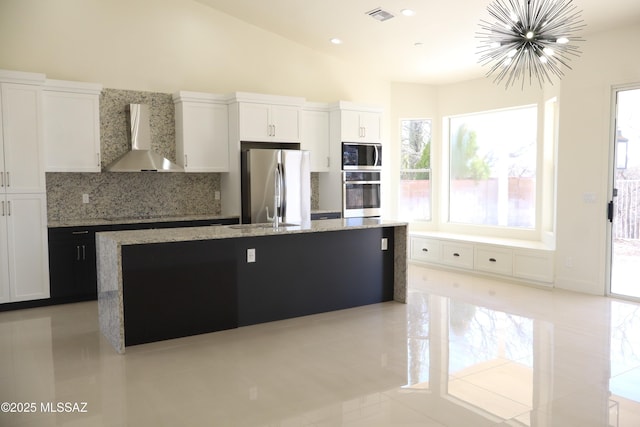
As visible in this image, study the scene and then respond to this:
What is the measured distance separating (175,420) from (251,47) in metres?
5.81

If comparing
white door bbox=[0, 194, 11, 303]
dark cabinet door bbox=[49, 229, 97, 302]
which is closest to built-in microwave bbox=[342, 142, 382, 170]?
dark cabinet door bbox=[49, 229, 97, 302]

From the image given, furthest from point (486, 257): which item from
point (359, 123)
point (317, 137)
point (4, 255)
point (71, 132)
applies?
point (4, 255)

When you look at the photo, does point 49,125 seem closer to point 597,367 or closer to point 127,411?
point 127,411

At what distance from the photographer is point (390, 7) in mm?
5809

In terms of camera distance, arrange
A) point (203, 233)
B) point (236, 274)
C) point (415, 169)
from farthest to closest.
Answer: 1. point (415, 169)
2. point (236, 274)
3. point (203, 233)

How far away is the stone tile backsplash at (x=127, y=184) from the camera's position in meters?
6.14

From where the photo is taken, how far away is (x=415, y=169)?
8.76 m

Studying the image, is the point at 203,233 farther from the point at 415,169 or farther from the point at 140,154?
the point at 415,169

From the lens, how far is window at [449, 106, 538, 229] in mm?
7488

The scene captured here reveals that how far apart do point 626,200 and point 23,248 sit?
700 cm

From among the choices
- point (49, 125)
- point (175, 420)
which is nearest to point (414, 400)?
point (175, 420)

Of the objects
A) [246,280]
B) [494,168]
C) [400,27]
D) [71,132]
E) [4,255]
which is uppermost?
[400,27]

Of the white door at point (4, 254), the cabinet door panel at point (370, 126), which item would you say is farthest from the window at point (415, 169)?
the white door at point (4, 254)

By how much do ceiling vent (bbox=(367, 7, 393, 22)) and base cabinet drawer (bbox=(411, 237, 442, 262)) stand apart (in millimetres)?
3549
